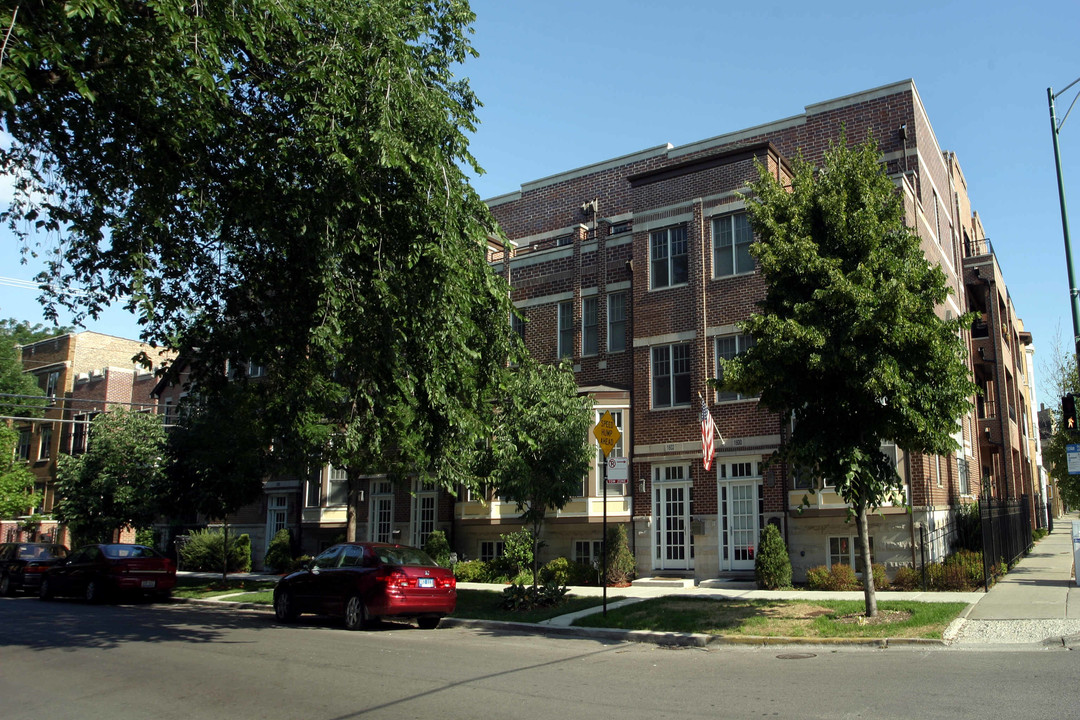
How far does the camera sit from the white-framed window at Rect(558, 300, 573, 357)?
26359 millimetres

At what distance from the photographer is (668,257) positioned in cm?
2389

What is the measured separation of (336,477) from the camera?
31.4 m

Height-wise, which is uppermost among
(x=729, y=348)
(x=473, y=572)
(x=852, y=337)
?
(x=729, y=348)

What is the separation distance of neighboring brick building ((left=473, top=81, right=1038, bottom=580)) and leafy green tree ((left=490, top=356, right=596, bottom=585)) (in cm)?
508

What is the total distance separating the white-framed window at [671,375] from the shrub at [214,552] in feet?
61.9

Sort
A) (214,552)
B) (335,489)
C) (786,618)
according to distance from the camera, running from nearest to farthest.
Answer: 1. (786,618)
2. (335,489)
3. (214,552)

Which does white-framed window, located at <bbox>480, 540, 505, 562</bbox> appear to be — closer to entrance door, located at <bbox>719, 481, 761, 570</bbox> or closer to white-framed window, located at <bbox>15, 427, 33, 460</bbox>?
entrance door, located at <bbox>719, 481, 761, 570</bbox>

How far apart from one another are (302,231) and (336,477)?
20.6 metres

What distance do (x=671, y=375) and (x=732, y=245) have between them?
3.97 metres

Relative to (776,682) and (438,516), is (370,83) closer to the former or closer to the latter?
(776,682)

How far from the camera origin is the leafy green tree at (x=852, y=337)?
42.1ft

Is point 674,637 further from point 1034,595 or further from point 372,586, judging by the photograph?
point 1034,595

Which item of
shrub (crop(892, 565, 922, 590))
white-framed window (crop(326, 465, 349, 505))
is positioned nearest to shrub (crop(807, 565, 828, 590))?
shrub (crop(892, 565, 922, 590))

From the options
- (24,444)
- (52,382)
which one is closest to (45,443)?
(24,444)
